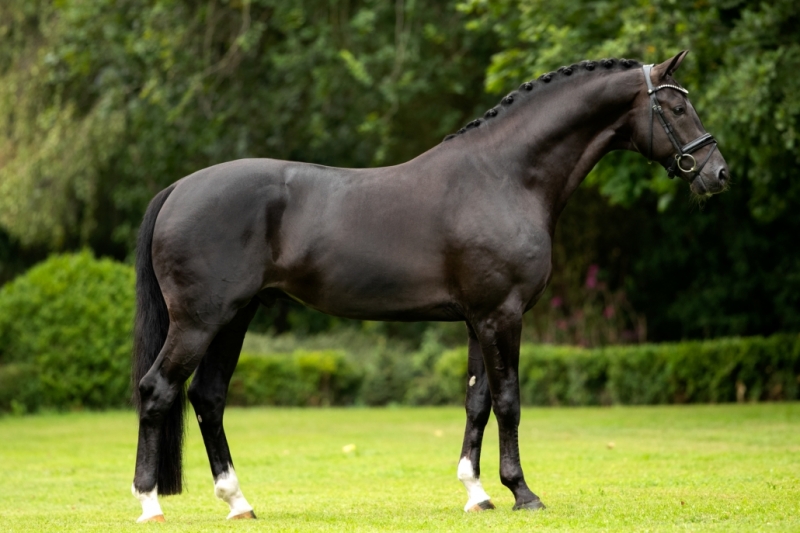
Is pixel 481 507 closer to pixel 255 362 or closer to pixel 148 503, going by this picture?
pixel 148 503

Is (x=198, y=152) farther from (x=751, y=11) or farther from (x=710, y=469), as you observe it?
(x=710, y=469)

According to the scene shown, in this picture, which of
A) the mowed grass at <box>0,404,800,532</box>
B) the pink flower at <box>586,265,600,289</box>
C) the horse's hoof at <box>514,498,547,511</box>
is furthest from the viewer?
the pink flower at <box>586,265,600,289</box>

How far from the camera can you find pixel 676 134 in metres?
6.94

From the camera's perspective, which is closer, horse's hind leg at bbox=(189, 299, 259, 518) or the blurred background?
horse's hind leg at bbox=(189, 299, 259, 518)

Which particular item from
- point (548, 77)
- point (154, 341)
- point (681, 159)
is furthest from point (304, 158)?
point (681, 159)

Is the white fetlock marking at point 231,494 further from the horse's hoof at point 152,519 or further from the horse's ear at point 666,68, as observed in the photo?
the horse's ear at point 666,68

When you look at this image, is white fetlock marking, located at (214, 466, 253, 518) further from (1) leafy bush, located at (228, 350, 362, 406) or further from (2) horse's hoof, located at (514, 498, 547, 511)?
(1) leafy bush, located at (228, 350, 362, 406)

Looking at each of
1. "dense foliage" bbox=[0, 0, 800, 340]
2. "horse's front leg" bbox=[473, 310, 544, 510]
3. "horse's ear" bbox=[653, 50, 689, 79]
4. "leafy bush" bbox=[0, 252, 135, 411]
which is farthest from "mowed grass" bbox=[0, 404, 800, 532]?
"dense foliage" bbox=[0, 0, 800, 340]

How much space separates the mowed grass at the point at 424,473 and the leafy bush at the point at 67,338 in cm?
116

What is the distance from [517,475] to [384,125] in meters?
14.1

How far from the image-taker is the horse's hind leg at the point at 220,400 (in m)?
6.90

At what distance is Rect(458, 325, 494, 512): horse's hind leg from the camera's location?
6.86 m

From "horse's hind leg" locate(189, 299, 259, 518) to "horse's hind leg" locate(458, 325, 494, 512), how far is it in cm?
138

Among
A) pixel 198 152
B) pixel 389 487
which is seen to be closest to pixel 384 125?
pixel 198 152
